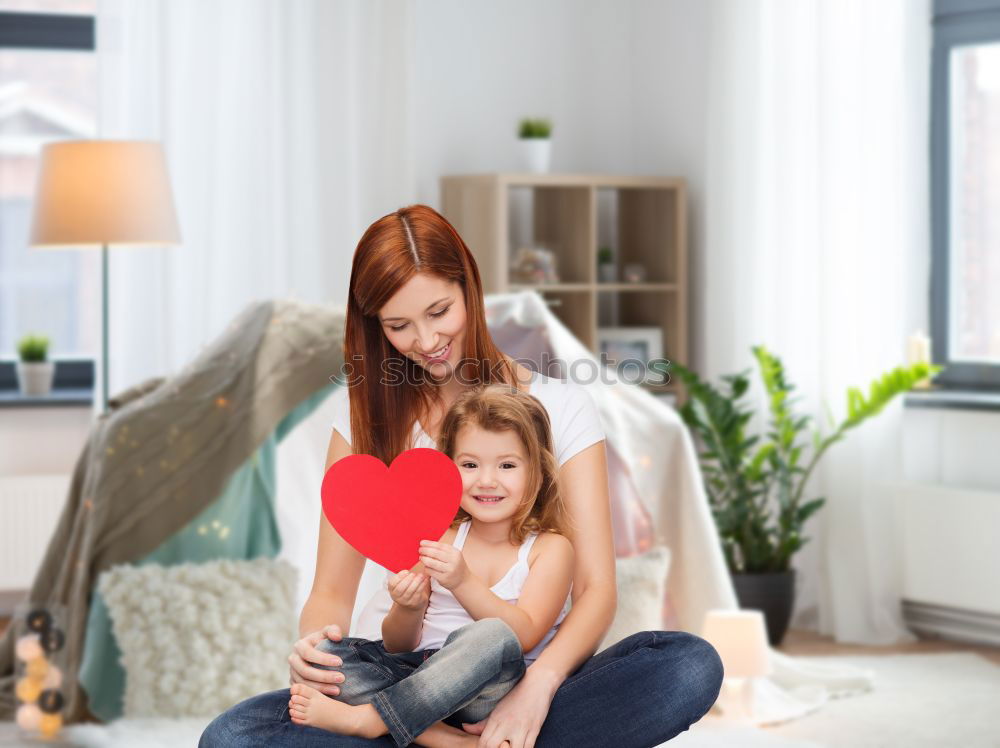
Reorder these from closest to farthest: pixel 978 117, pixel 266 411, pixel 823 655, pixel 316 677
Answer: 1. pixel 316 677
2. pixel 266 411
3. pixel 823 655
4. pixel 978 117

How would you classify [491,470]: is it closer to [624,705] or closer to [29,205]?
[624,705]

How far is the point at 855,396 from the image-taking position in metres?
4.05

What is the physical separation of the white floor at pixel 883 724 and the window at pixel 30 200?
6.27ft

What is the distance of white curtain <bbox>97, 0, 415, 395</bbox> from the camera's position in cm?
435

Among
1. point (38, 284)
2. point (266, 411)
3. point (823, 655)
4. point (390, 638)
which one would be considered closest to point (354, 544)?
point (390, 638)

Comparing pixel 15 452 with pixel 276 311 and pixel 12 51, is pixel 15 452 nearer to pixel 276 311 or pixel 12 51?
pixel 12 51

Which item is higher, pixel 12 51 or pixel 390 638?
pixel 12 51

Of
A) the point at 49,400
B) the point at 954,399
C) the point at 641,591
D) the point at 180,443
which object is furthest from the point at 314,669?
the point at 49,400

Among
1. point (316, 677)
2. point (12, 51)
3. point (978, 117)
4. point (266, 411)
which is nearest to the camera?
point (316, 677)

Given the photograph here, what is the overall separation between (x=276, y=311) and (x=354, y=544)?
1.80 m

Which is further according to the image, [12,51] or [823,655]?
[12,51]

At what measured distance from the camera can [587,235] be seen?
4699 mm

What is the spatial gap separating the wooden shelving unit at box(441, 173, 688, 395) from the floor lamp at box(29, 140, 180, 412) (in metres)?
1.35

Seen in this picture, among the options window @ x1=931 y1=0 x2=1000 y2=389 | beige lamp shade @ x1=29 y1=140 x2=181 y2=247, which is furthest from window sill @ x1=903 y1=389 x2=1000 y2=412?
beige lamp shade @ x1=29 y1=140 x2=181 y2=247
